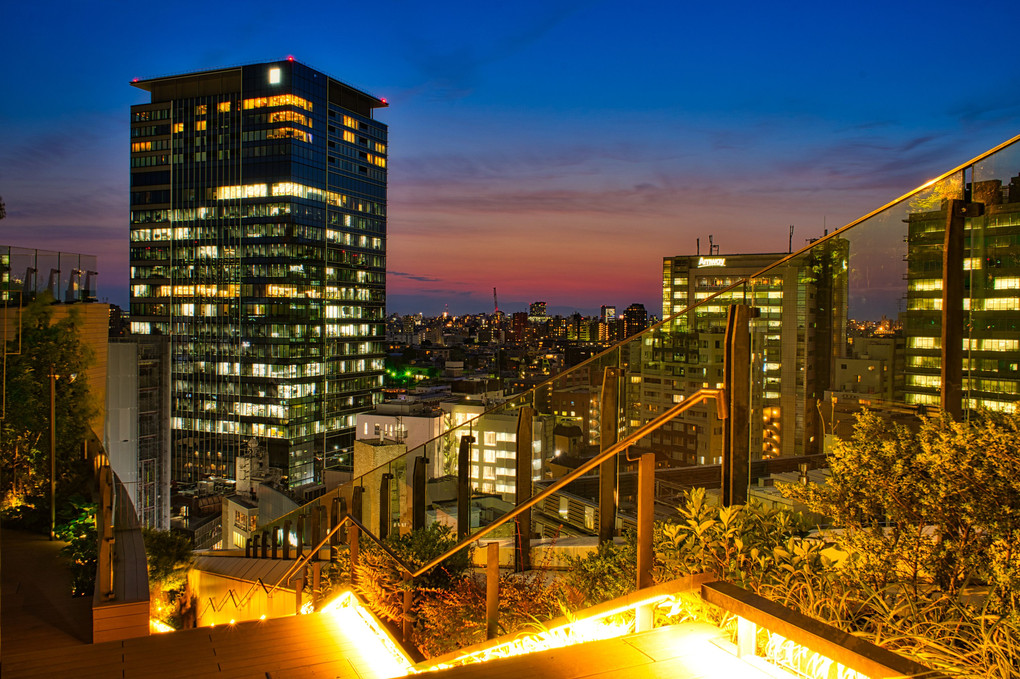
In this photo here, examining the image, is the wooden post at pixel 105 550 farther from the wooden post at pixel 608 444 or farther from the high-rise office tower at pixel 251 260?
the high-rise office tower at pixel 251 260

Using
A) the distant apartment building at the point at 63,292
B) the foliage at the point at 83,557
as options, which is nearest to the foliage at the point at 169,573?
the foliage at the point at 83,557

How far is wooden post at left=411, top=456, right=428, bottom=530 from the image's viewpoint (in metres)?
6.88

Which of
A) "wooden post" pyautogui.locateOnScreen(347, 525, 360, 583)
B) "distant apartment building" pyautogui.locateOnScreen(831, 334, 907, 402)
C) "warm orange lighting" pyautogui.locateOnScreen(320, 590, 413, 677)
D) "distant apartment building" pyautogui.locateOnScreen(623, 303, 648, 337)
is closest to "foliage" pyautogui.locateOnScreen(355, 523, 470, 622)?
"wooden post" pyautogui.locateOnScreen(347, 525, 360, 583)

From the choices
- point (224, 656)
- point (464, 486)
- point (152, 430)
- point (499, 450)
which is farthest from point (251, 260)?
point (224, 656)

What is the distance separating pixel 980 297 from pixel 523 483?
3836 millimetres

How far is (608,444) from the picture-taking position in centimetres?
464

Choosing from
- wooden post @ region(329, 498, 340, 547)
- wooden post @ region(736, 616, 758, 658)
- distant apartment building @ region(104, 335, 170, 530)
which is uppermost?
wooden post @ region(736, 616, 758, 658)

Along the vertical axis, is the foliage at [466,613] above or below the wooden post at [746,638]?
below

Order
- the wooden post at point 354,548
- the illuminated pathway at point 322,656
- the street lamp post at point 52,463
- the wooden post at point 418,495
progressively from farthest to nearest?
the street lamp post at point 52,463, the wooden post at point 418,495, the wooden post at point 354,548, the illuminated pathway at point 322,656

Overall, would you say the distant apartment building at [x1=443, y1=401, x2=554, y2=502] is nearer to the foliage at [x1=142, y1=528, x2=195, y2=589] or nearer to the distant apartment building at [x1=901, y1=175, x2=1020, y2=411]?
the distant apartment building at [x1=901, y1=175, x2=1020, y2=411]

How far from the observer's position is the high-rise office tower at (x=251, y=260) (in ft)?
180

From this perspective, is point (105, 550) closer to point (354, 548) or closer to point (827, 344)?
point (354, 548)

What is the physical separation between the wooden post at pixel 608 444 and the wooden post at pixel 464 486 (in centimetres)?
143

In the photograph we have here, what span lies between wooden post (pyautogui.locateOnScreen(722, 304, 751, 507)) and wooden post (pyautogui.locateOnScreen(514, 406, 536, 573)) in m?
1.92
